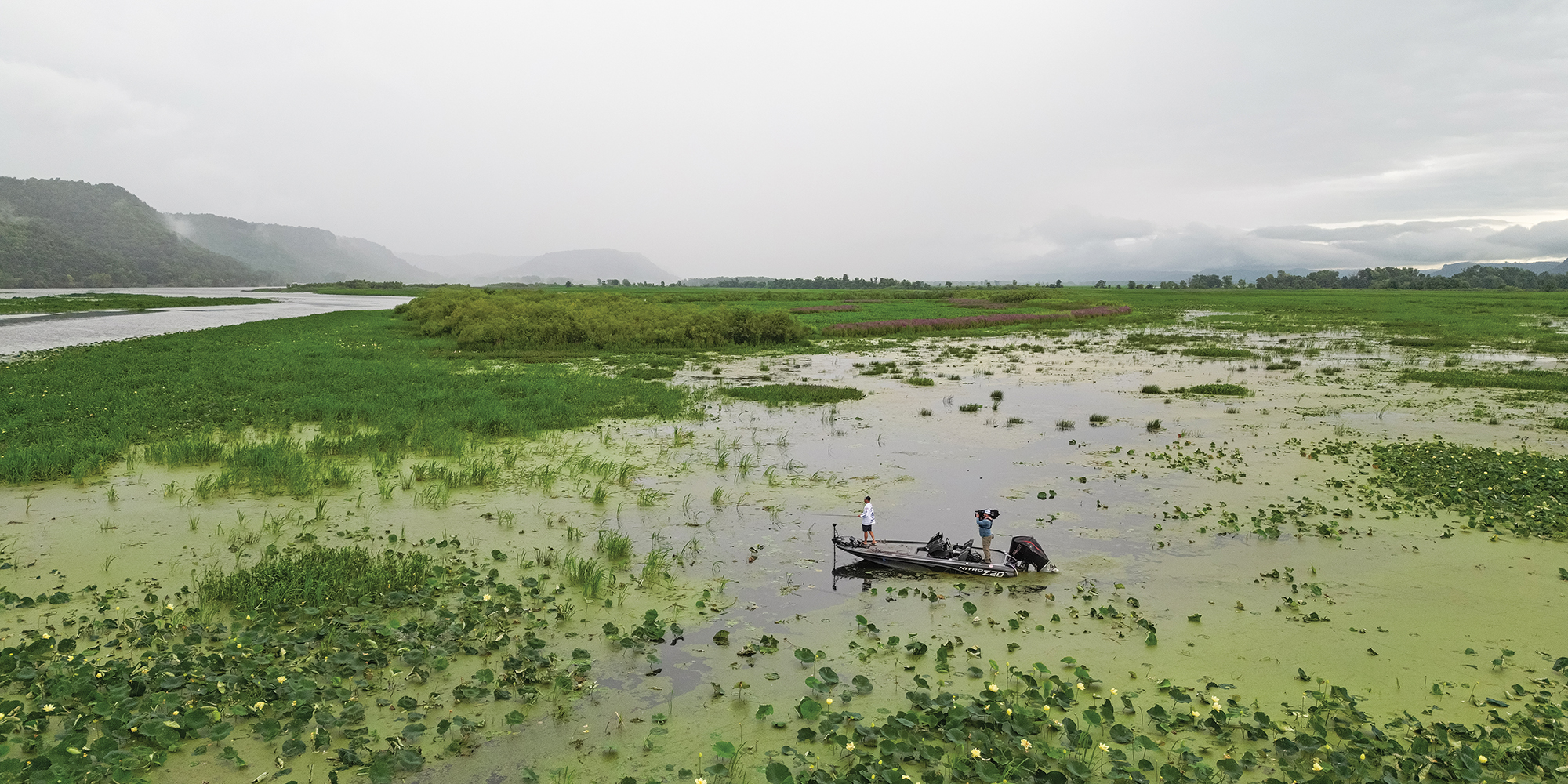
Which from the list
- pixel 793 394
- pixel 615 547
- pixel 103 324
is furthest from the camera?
pixel 103 324

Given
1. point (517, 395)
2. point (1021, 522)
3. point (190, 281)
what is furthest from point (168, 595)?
point (190, 281)

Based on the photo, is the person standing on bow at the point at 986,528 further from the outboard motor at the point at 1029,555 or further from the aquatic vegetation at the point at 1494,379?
the aquatic vegetation at the point at 1494,379

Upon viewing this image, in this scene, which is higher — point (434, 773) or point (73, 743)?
point (73, 743)

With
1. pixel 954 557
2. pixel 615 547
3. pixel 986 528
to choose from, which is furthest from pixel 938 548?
pixel 615 547

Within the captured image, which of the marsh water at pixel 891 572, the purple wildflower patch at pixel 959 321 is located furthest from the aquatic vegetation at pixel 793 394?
the purple wildflower patch at pixel 959 321

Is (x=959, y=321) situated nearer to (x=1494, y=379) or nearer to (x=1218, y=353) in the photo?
(x=1218, y=353)

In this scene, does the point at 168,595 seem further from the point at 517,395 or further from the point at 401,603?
the point at 517,395

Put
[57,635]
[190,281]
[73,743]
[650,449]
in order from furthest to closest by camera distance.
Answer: [190,281], [650,449], [57,635], [73,743]
